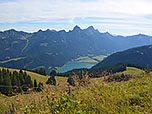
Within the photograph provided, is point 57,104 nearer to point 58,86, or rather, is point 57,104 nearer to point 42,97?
point 42,97

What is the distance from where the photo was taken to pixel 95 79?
7391 mm

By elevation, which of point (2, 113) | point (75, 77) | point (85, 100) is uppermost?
point (75, 77)

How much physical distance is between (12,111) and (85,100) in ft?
6.88

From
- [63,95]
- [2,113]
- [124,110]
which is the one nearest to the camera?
[124,110]

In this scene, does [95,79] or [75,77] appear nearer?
[75,77]

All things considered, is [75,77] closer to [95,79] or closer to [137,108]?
[95,79]

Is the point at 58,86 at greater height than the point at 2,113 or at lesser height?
greater

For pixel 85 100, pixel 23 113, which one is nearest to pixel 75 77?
pixel 85 100

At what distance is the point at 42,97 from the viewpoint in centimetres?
543

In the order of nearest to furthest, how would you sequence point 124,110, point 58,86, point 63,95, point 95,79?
1. point 124,110
2. point 63,95
3. point 58,86
4. point 95,79

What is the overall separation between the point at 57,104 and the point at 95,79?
2839mm

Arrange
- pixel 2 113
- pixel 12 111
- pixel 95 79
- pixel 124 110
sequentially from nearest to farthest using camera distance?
pixel 124 110 < pixel 12 111 < pixel 2 113 < pixel 95 79

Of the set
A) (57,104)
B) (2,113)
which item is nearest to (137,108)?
(57,104)

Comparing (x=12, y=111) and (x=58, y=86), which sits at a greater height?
(x=58, y=86)
